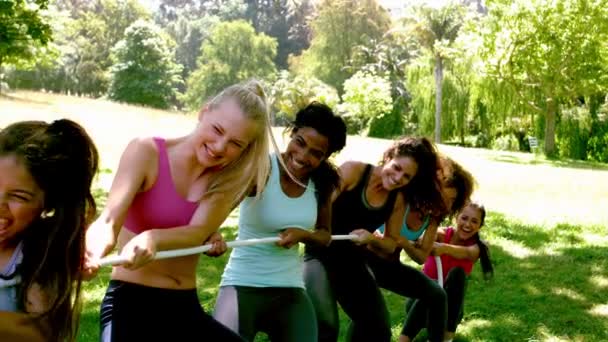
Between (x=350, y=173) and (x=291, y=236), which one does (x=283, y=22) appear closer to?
(x=350, y=173)

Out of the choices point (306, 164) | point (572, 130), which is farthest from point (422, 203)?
point (572, 130)

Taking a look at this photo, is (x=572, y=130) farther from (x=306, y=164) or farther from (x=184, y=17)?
(x=184, y=17)

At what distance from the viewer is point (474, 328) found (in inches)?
205

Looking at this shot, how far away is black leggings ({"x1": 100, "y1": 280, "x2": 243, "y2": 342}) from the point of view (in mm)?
2422

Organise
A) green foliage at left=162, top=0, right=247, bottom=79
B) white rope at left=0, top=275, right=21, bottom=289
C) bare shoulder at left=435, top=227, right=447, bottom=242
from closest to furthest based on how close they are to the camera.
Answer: white rope at left=0, top=275, right=21, bottom=289 → bare shoulder at left=435, top=227, right=447, bottom=242 → green foliage at left=162, top=0, right=247, bottom=79

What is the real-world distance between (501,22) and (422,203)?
22.3 metres

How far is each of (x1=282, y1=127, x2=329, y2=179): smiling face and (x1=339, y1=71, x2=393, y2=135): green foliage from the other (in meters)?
36.5

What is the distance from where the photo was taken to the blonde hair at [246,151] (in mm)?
2611

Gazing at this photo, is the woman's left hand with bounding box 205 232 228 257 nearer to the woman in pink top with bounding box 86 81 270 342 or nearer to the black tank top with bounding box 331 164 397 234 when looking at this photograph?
the woman in pink top with bounding box 86 81 270 342

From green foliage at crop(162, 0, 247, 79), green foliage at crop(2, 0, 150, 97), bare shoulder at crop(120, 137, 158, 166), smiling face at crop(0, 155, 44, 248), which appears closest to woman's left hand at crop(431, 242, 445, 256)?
bare shoulder at crop(120, 137, 158, 166)

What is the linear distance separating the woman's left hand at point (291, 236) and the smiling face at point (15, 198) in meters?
1.41

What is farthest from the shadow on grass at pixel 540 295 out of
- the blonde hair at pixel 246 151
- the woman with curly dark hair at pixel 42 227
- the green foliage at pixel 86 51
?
the green foliage at pixel 86 51

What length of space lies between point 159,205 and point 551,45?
23.8 meters

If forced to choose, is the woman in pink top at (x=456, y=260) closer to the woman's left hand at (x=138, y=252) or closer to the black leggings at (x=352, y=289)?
the black leggings at (x=352, y=289)
